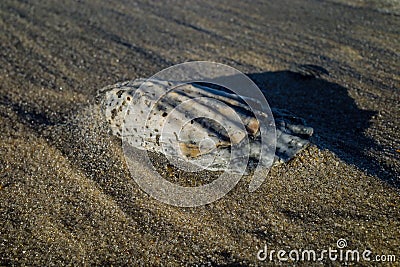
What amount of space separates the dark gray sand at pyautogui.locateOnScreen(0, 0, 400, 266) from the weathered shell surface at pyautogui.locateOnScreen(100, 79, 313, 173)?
19 centimetres

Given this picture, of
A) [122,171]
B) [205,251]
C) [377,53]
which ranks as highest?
[377,53]

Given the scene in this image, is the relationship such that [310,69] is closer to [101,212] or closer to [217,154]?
[217,154]

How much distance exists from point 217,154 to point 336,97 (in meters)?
1.66

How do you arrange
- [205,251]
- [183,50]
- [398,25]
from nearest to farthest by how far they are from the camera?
[205,251] → [183,50] → [398,25]

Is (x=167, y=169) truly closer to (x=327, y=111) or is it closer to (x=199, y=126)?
(x=199, y=126)

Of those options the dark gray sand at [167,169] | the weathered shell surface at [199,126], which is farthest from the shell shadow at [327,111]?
the weathered shell surface at [199,126]

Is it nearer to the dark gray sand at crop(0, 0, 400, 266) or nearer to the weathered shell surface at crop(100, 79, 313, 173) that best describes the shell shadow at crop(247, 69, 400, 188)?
the dark gray sand at crop(0, 0, 400, 266)

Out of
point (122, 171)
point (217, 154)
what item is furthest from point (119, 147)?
point (217, 154)

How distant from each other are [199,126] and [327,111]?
4.82 feet

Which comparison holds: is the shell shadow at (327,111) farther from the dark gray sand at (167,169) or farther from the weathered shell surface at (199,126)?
the weathered shell surface at (199,126)

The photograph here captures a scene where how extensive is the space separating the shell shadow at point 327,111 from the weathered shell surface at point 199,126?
12.4 inches

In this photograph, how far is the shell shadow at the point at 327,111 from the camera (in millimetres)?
2922

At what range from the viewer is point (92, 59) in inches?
169

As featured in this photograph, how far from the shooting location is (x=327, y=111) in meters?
3.59
